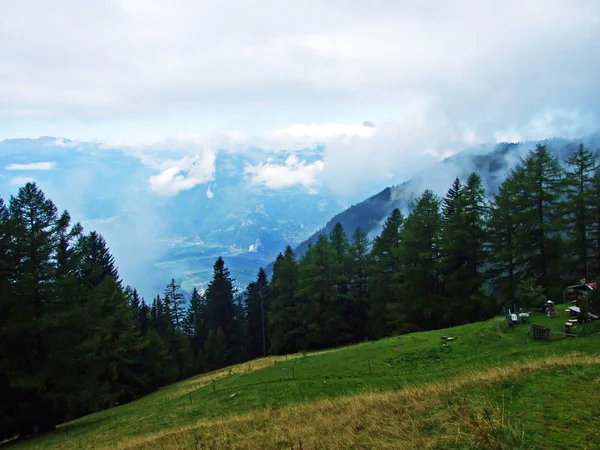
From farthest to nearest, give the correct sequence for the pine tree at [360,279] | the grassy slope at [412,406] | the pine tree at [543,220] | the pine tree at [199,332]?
the pine tree at [199,332], the pine tree at [360,279], the pine tree at [543,220], the grassy slope at [412,406]

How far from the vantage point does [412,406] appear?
11320 millimetres

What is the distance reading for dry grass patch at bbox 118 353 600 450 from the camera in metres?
8.61

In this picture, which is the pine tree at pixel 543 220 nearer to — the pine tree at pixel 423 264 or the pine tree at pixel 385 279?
the pine tree at pixel 423 264

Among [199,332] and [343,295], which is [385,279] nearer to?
[343,295]

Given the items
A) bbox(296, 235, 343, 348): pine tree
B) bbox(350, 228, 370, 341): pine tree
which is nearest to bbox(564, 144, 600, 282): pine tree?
bbox(350, 228, 370, 341): pine tree

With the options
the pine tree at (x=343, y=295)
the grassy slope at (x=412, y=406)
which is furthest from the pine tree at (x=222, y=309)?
the grassy slope at (x=412, y=406)

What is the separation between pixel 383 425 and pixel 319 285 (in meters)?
41.7

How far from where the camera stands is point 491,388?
1190 centimetres

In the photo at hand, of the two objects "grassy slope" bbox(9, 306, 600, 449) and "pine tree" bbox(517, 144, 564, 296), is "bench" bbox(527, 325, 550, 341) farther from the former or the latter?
"pine tree" bbox(517, 144, 564, 296)

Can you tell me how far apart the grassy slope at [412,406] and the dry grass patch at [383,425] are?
3cm

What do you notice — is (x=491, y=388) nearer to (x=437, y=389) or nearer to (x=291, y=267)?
(x=437, y=389)

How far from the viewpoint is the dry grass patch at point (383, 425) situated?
861 cm

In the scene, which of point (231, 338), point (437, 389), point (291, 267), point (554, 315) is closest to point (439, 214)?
point (554, 315)

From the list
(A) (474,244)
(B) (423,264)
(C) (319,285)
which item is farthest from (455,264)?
(C) (319,285)
